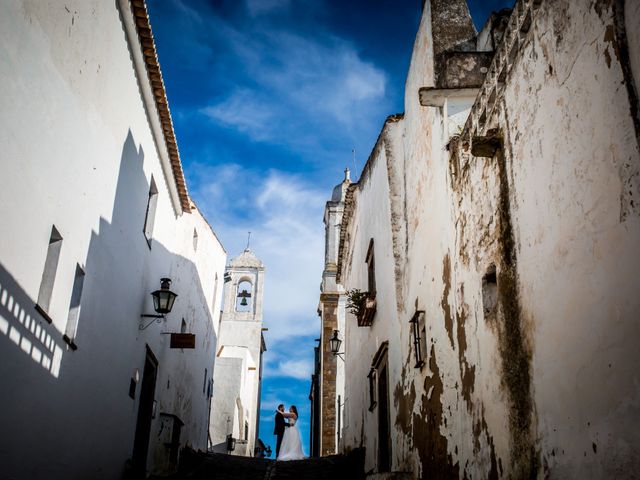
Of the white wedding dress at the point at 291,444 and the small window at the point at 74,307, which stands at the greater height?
the small window at the point at 74,307

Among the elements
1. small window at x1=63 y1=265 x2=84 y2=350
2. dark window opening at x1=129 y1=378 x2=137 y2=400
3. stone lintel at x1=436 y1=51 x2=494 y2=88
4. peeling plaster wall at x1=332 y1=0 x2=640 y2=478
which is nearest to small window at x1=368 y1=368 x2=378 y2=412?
peeling plaster wall at x1=332 y1=0 x2=640 y2=478

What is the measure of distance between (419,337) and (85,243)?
4633mm

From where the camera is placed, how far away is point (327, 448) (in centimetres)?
2012

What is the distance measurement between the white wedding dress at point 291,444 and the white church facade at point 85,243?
4624mm

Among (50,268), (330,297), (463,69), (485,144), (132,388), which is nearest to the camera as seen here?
(485,144)

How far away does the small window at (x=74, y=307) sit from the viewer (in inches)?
261

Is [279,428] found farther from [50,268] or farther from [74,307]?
[50,268]

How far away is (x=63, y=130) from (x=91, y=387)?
124 inches

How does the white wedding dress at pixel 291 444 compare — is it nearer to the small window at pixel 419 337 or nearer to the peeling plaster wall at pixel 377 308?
the peeling plaster wall at pixel 377 308

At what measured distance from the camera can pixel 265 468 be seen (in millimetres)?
12086

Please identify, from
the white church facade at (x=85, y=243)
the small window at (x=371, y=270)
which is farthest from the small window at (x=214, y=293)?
the small window at (x=371, y=270)

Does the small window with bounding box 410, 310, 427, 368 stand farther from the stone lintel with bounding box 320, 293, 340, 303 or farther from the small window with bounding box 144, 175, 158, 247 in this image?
the stone lintel with bounding box 320, 293, 340, 303

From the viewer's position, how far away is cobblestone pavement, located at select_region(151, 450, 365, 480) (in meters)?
11.0

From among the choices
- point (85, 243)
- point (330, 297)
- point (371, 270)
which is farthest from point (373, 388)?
point (330, 297)
